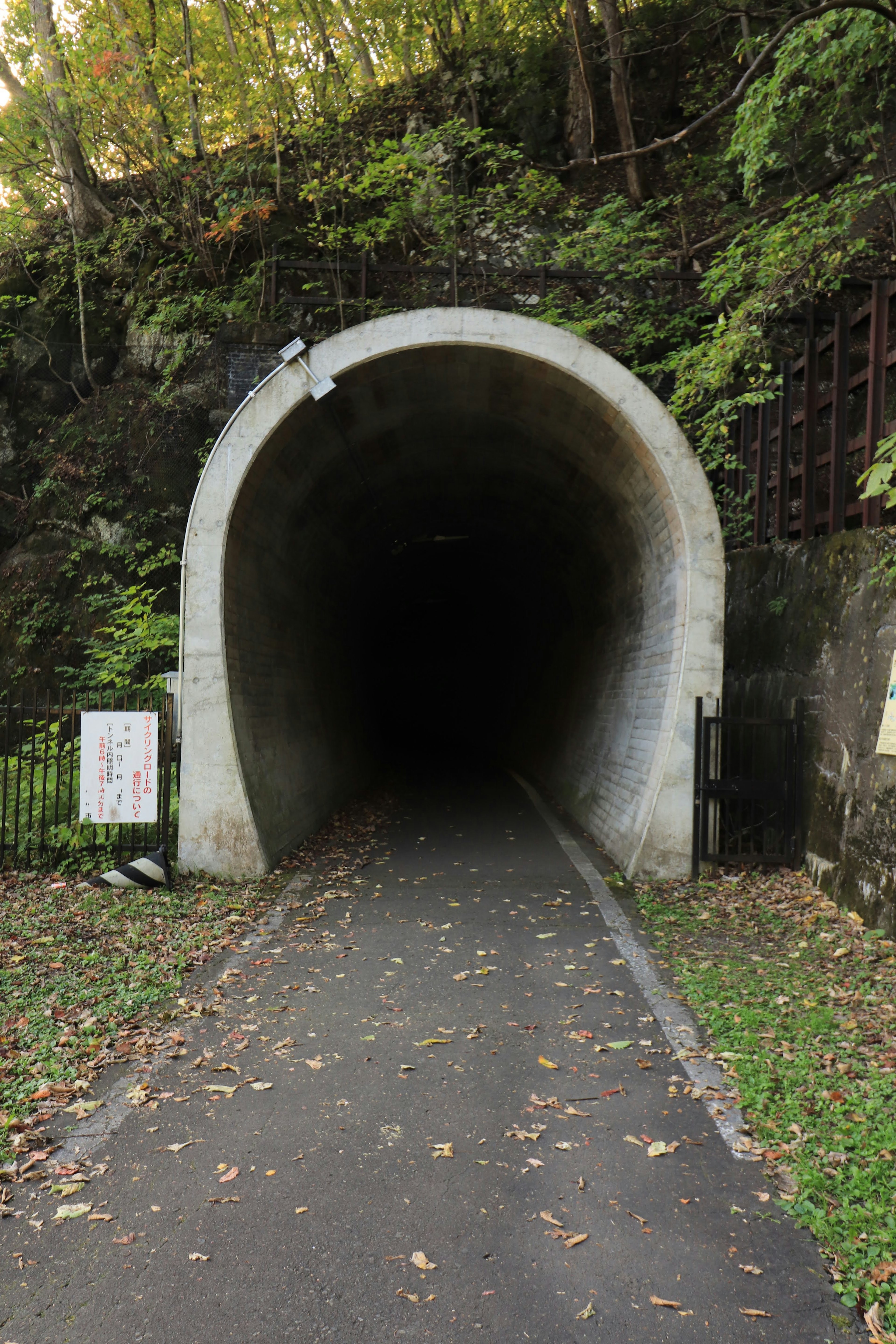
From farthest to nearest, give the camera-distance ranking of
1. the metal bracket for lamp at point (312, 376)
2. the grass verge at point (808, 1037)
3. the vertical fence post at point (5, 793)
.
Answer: the metal bracket for lamp at point (312, 376)
the vertical fence post at point (5, 793)
the grass verge at point (808, 1037)

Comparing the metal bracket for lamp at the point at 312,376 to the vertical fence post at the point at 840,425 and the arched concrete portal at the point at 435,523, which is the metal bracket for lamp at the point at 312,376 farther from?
the vertical fence post at the point at 840,425

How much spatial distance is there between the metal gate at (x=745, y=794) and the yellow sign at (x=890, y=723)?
1398 mm

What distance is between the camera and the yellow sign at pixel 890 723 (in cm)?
689

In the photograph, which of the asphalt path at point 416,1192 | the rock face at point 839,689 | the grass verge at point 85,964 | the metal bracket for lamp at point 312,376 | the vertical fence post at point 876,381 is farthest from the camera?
the metal bracket for lamp at point 312,376

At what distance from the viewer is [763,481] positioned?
453 inches

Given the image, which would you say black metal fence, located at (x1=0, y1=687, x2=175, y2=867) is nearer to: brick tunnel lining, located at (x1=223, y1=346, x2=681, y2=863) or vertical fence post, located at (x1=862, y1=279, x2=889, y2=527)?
brick tunnel lining, located at (x1=223, y1=346, x2=681, y2=863)

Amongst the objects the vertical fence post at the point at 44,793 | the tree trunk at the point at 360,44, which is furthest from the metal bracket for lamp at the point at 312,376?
the tree trunk at the point at 360,44

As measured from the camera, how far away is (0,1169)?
3633mm

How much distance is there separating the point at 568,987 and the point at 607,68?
75.0ft

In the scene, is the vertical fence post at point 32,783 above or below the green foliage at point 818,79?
below

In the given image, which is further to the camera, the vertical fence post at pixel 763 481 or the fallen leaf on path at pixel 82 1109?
the vertical fence post at pixel 763 481

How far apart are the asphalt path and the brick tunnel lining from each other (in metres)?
3.76

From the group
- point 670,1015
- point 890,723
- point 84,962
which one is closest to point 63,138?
point 84,962

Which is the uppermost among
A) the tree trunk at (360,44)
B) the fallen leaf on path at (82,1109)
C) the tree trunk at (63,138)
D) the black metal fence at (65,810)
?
the tree trunk at (360,44)
